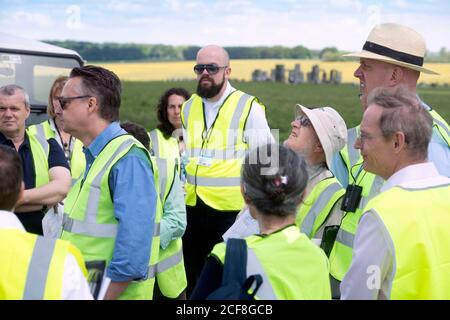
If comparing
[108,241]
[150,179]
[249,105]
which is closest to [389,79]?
[150,179]

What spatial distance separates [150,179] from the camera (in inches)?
127

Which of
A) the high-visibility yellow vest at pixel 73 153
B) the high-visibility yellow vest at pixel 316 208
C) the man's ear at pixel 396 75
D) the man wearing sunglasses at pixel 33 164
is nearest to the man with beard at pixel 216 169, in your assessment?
the high-visibility yellow vest at pixel 73 153

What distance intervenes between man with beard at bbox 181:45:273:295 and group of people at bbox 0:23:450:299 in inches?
45.6

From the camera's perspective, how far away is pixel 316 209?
3.56m

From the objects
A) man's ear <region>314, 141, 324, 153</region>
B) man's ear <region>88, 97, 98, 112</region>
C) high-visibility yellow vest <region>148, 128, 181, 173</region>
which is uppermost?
man's ear <region>88, 97, 98, 112</region>

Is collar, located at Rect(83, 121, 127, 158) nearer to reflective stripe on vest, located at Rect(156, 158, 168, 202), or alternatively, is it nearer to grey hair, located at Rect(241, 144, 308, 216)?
reflective stripe on vest, located at Rect(156, 158, 168, 202)

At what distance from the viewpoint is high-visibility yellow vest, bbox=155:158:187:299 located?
4.19m

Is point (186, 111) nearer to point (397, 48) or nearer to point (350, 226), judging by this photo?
point (397, 48)

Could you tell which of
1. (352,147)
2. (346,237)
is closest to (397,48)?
(352,147)

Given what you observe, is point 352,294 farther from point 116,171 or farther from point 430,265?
point 116,171

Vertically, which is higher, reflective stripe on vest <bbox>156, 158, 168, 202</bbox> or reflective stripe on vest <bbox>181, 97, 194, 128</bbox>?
reflective stripe on vest <bbox>181, 97, 194, 128</bbox>

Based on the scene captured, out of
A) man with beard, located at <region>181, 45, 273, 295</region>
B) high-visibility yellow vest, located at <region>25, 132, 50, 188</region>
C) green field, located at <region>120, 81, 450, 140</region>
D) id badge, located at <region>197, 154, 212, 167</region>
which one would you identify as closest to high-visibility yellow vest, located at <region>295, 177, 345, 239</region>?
high-visibility yellow vest, located at <region>25, 132, 50, 188</region>

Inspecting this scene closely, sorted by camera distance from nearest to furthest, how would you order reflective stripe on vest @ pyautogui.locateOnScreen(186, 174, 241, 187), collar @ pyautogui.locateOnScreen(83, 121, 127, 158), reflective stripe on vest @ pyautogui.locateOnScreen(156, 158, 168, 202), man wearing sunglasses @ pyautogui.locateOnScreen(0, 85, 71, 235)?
collar @ pyautogui.locateOnScreen(83, 121, 127, 158) < reflective stripe on vest @ pyautogui.locateOnScreen(156, 158, 168, 202) < man wearing sunglasses @ pyautogui.locateOnScreen(0, 85, 71, 235) < reflective stripe on vest @ pyautogui.locateOnScreen(186, 174, 241, 187)

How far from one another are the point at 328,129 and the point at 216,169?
226cm
